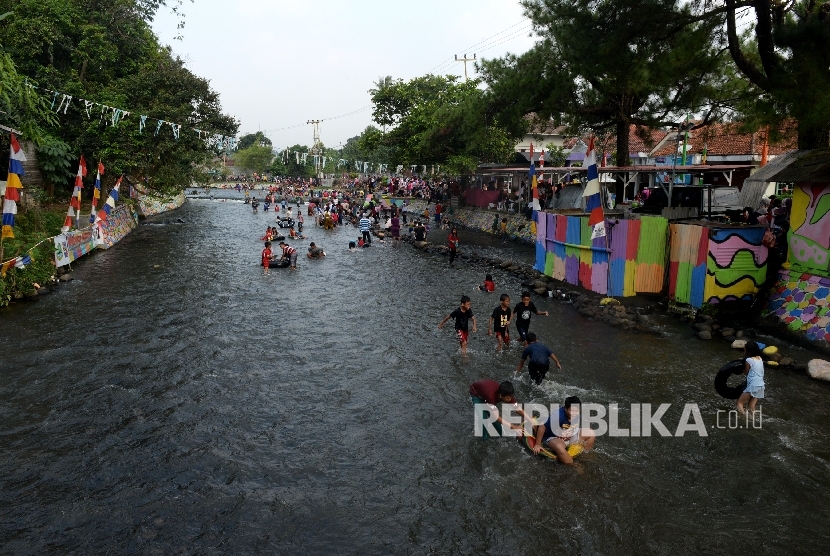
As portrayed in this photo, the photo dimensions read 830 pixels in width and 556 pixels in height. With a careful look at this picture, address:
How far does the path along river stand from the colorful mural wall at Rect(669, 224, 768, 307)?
1365 mm

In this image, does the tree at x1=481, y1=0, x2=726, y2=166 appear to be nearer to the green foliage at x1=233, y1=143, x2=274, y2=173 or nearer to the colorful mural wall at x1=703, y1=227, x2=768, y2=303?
the colorful mural wall at x1=703, y1=227, x2=768, y2=303

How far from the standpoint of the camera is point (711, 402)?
A: 11.3 meters

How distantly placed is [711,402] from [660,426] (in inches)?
64.7

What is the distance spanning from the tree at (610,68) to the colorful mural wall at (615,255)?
4.86 m

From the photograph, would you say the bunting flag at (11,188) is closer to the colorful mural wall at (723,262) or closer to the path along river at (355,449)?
the path along river at (355,449)

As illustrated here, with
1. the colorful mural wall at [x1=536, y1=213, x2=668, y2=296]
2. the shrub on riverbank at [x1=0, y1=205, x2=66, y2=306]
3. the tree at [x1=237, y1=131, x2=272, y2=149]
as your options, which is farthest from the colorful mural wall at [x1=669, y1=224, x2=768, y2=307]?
the tree at [x1=237, y1=131, x2=272, y2=149]

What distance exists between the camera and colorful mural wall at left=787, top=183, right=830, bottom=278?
14477mm

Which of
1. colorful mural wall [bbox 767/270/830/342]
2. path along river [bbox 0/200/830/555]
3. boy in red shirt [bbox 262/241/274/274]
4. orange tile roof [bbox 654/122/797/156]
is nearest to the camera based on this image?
path along river [bbox 0/200/830/555]

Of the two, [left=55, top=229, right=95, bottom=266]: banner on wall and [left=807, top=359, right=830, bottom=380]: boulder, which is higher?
[left=55, top=229, right=95, bottom=266]: banner on wall

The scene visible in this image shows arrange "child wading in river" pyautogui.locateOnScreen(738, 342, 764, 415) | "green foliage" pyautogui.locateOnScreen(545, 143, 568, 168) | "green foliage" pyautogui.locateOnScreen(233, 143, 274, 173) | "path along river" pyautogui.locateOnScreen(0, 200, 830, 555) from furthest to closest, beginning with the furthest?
"green foliage" pyautogui.locateOnScreen(233, 143, 274, 173) → "green foliage" pyautogui.locateOnScreen(545, 143, 568, 168) → "child wading in river" pyautogui.locateOnScreen(738, 342, 764, 415) → "path along river" pyautogui.locateOnScreen(0, 200, 830, 555)

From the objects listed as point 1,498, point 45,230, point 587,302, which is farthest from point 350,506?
point 45,230

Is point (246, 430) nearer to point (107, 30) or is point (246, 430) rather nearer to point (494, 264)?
point (494, 264)

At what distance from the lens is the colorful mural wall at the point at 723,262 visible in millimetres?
15805

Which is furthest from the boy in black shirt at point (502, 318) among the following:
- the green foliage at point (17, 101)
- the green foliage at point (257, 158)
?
the green foliage at point (257, 158)
